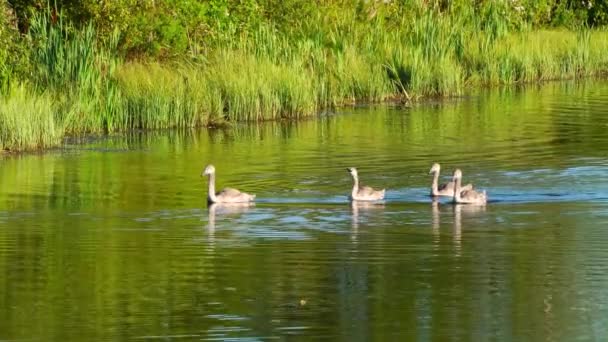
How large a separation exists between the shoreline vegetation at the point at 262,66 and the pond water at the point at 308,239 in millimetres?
667

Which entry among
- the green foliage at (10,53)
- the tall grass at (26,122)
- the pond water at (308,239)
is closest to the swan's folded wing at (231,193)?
the pond water at (308,239)

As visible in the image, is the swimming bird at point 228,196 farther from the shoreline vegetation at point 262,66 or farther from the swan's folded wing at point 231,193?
the shoreline vegetation at point 262,66

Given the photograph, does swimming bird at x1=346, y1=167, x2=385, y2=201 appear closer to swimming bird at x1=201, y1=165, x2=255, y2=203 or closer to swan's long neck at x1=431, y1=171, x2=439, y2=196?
swan's long neck at x1=431, y1=171, x2=439, y2=196

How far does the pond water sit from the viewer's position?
12.7 meters

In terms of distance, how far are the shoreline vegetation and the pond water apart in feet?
2.19

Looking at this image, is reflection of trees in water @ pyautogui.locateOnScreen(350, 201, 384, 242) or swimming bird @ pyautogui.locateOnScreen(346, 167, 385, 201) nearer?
reflection of trees in water @ pyautogui.locateOnScreen(350, 201, 384, 242)

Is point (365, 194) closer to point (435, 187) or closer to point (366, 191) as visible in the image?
point (366, 191)

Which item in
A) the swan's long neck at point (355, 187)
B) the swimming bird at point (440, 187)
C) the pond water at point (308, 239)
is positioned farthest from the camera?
the swimming bird at point (440, 187)

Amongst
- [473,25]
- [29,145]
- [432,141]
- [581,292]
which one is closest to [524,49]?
[473,25]

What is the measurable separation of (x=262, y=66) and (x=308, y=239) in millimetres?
12688

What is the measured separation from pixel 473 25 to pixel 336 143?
42.5 ft

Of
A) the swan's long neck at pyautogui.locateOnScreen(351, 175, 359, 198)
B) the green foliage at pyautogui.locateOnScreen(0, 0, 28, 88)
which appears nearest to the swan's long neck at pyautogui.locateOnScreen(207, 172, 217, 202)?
the swan's long neck at pyautogui.locateOnScreen(351, 175, 359, 198)

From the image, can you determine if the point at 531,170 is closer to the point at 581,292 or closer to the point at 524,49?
the point at 581,292

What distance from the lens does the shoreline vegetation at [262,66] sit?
26328mm
